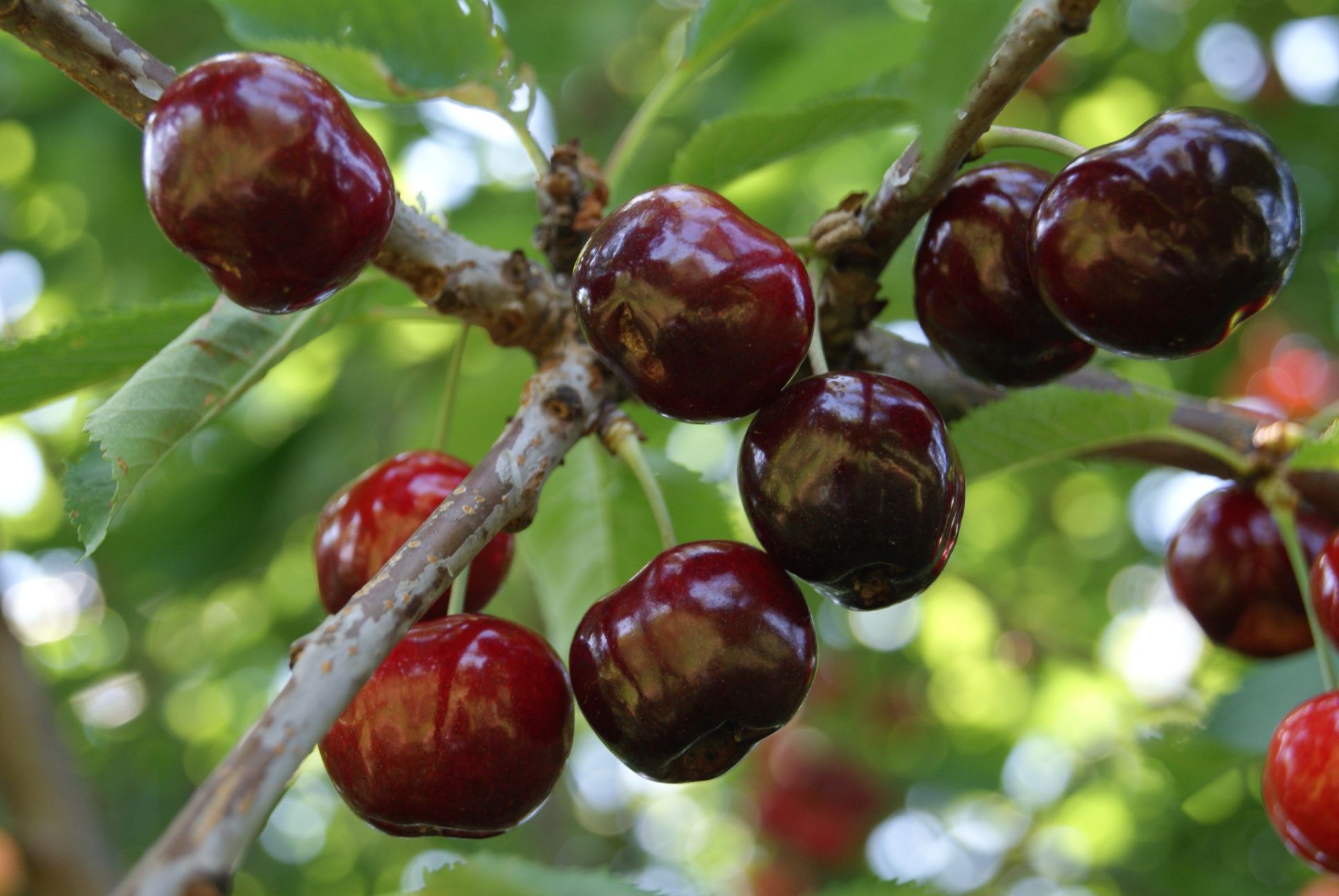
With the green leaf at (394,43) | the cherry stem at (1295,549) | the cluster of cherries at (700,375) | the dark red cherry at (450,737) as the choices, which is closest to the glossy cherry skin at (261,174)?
the cluster of cherries at (700,375)

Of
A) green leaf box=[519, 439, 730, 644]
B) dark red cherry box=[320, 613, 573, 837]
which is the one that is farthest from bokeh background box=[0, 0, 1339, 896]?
dark red cherry box=[320, 613, 573, 837]

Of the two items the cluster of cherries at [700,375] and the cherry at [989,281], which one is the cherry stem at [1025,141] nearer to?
the cherry at [989,281]

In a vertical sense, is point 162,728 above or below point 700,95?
below

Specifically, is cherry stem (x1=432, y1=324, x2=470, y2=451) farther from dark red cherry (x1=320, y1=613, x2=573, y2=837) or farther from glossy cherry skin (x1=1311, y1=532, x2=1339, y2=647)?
glossy cherry skin (x1=1311, y1=532, x2=1339, y2=647)

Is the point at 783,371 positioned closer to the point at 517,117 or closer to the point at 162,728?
the point at 517,117

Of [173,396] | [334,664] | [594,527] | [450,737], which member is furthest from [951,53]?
[594,527]

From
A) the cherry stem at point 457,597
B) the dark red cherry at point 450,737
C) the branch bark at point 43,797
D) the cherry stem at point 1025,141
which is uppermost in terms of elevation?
the cherry stem at point 1025,141

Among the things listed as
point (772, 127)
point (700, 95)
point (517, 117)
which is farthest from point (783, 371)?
point (700, 95)
